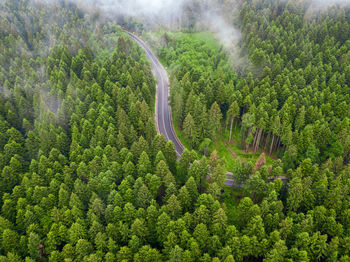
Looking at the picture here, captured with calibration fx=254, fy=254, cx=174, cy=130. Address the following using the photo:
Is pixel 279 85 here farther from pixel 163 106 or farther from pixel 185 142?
pixel 163 106

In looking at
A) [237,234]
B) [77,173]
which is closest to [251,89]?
[237,234]

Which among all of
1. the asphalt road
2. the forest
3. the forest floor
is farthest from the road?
the forest floor

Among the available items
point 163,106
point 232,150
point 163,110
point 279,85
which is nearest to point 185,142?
point 232,150

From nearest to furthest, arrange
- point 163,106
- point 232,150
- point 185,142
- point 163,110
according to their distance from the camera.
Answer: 1. point 232,150
2. point 185,142
3. point 163,110
4. point 163,106

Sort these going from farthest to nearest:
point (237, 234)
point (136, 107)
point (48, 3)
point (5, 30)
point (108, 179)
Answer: point (48, 3) → point (5, 30) → point (136, 107) → point (108, 179) → point (237, 234)

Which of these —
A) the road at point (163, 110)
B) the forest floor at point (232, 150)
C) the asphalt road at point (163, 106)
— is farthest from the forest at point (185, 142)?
the asphalt road at point (163, 106)

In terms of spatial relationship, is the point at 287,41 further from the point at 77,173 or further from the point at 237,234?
the point at 77,173

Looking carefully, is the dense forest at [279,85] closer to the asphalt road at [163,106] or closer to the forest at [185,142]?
the forest at [185,142]
